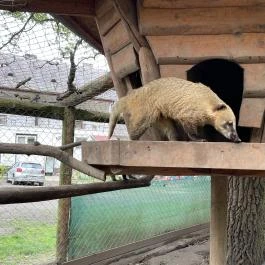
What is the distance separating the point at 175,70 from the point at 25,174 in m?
1.88

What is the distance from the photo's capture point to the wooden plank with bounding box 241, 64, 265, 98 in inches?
78.9

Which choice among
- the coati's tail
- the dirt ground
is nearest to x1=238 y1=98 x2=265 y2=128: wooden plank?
the coati's tail

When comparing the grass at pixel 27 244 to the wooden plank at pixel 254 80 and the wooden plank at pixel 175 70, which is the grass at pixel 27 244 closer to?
the wooden plank at pixel 175 70

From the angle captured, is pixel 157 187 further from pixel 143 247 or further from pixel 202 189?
pixel 202 189

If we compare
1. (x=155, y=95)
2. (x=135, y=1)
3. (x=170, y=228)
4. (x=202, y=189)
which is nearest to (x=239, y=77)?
(x=135, y=1)

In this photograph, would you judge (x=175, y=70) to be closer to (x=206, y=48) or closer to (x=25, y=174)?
(x=206, y=48)

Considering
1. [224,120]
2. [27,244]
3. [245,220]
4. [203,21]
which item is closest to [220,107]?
[224,120]

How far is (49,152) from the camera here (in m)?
1.65

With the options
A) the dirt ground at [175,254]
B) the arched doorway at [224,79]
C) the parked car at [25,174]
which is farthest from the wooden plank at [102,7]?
the dirt ground at [175,254]

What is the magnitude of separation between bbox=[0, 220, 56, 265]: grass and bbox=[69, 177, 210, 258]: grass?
Result: 0.30 meters

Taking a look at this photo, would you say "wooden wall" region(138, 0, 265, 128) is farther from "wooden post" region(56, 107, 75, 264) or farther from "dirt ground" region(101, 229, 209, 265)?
"dirt ground" region(101, 229, 209, 265)

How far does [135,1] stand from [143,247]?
9.64ft

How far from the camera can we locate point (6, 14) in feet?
10.8

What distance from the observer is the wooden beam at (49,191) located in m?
1.43
